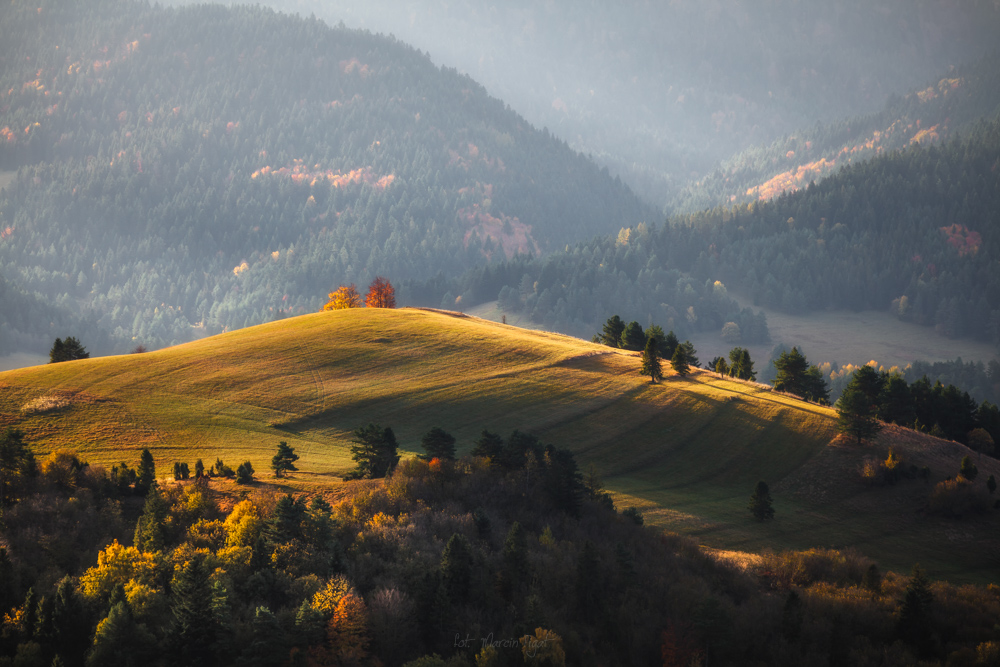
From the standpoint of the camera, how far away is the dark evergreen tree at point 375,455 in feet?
173

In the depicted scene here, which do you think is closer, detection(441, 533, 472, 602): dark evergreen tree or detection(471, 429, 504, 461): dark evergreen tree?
detection(441, 533, 472, 602): dark evergreen tree

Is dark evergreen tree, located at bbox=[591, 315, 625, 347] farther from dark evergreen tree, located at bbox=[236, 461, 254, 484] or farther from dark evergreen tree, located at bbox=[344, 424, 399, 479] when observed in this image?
dark evergreen tree, located at bbox=[236, 461, 254, 484]

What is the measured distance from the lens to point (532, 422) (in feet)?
231

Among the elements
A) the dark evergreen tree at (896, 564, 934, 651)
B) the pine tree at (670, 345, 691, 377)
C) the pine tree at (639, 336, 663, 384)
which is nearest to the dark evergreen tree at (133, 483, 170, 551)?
the dark evergreen tree at (896, 564, 934, 651)

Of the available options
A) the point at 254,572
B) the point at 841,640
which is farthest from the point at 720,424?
the point at 254,572

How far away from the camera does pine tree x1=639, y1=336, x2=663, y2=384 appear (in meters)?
84.6

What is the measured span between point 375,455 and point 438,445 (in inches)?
215

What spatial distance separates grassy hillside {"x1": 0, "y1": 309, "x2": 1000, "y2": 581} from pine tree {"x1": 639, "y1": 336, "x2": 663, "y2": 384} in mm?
1692

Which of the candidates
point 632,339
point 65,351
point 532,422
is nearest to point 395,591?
point 532,422

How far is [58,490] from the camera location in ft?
143

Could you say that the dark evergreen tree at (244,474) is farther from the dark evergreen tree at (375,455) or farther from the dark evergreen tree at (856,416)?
the dark evergreen tree at (856,416)

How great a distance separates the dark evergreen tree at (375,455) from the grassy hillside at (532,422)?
247 cm

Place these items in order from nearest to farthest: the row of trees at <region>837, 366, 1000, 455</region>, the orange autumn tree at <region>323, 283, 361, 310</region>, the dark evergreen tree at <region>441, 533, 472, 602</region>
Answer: the dark evergreen tree at <region>441, 533, 472, 602</region>
the row of trees at <region>837, 366, 1000, 455</region>
the orange autumn tree at <region>323, 283, 361, 310</region>

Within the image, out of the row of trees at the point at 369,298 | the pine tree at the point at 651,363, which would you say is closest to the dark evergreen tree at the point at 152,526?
the pine tree at the point at 651,363
